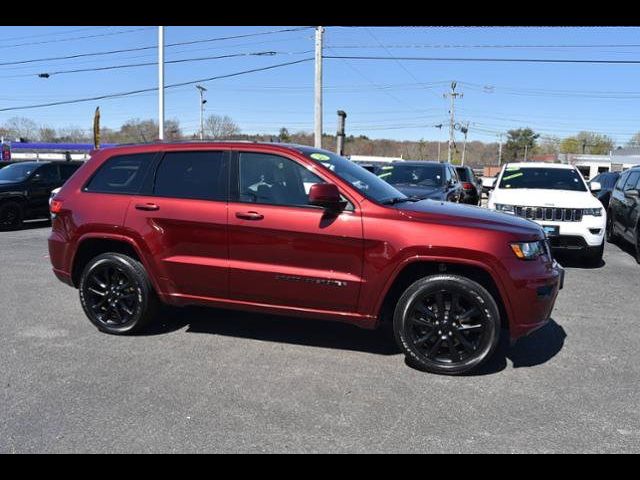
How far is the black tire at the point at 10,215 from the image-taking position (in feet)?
42.0

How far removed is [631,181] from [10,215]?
46.0ft

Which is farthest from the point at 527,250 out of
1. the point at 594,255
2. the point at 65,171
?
the point at 65,171

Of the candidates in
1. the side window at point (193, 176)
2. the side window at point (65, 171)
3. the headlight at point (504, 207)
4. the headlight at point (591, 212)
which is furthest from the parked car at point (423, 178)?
the side window at point (65, 171)

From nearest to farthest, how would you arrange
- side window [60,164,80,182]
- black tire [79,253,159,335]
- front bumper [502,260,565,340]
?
front bumper [502,260,565,340] → black tire [79,253,159,335] → side window [60,164,80,182]

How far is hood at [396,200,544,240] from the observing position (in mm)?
4082

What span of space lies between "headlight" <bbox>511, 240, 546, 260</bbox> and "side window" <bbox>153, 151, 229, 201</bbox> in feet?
7.92

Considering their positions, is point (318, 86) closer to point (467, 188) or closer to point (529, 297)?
point (467, 188)

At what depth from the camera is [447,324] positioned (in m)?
4.14

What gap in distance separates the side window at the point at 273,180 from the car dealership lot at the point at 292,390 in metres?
1.33

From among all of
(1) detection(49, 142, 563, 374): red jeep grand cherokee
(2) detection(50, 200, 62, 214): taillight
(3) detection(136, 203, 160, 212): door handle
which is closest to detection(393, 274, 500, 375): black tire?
(1) detection(49, 142, 563, 374): red jeep grand cherokee

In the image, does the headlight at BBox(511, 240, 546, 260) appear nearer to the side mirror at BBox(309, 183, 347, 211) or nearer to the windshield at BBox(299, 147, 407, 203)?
the windshield at BBox(299, 147, 407, 203)

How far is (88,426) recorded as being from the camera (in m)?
3.27

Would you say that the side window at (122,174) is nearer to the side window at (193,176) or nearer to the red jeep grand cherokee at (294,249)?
the red jeep grand cherokee at (294,249)

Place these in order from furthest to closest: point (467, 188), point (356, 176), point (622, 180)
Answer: point (467, 188) < point (622, 180) < point (356, 176)
